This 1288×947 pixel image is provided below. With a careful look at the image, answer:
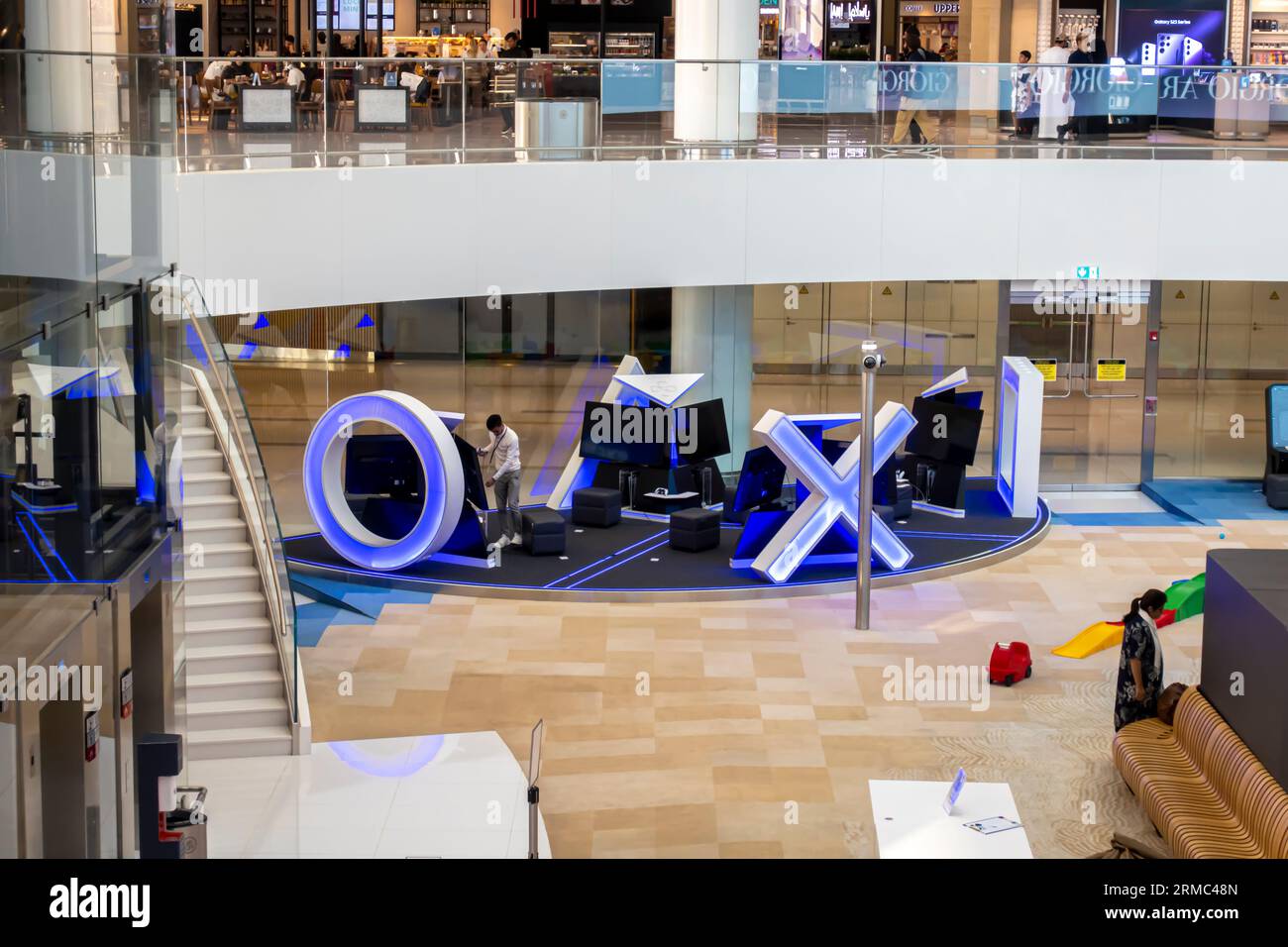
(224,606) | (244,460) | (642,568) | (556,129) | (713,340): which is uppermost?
(556,129)

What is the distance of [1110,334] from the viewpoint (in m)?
21.8

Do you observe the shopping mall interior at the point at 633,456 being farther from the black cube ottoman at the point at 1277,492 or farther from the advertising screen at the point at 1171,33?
the advertising screen at the point at 1171,33

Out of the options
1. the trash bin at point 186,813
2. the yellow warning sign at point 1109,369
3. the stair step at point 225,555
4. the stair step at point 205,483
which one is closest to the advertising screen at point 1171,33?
the yellow warning sign at point 1109,369

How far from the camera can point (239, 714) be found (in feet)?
37.0

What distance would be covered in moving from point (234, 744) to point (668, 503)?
8.13 m

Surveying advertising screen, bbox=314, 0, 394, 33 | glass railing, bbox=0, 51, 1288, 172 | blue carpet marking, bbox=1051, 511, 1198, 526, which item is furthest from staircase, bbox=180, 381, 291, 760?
advertising screen, bbox=314, 0, 394, 33

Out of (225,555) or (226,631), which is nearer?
(226,631)

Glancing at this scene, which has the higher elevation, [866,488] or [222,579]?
[866,488]

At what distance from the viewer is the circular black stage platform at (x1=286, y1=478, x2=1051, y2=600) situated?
15539 millimetres

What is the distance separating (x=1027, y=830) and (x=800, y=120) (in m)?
11.3

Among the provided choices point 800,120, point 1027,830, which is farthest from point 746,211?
point 1027,830

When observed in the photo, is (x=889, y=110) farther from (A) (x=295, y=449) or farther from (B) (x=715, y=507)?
(A) (x=295, y=449)

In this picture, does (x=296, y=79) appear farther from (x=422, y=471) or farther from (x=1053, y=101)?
(x=1053, y=101)

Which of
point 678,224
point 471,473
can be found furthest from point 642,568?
point 678,224
